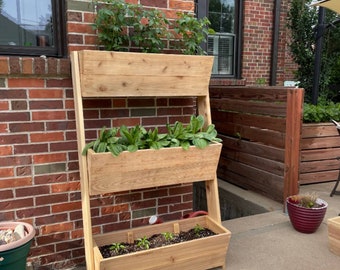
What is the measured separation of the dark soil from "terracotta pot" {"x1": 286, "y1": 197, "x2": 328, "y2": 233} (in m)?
0.90

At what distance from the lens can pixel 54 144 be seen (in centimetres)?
225

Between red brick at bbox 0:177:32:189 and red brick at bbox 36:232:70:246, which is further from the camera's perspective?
red brick at bbox 36:232:70:246

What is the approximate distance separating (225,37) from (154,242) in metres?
4.91

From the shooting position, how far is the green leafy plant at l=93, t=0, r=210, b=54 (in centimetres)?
218

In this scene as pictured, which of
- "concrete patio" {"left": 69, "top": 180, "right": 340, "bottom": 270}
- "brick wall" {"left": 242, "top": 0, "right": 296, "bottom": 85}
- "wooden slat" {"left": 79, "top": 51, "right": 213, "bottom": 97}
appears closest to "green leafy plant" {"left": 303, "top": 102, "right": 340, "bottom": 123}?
"concrete patio" {"left": 69, "top": 180, "right": 340, "bottom": 270}

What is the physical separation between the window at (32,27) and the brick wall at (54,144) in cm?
15

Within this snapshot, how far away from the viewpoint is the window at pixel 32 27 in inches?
86.7

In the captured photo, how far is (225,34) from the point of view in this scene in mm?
6254

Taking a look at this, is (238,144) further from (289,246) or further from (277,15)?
(277,15)

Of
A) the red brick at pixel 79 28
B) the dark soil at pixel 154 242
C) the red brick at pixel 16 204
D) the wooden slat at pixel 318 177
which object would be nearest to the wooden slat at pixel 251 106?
the wooden slat at pixel 318 177

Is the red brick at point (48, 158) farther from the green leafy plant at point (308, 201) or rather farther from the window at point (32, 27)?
the green leafy plant at point (308, 201)

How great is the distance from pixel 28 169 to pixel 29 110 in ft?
1.28

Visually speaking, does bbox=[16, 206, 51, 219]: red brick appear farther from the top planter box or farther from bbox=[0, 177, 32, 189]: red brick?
the top planter box

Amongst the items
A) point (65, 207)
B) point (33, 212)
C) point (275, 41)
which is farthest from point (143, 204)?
point (275, 41)
